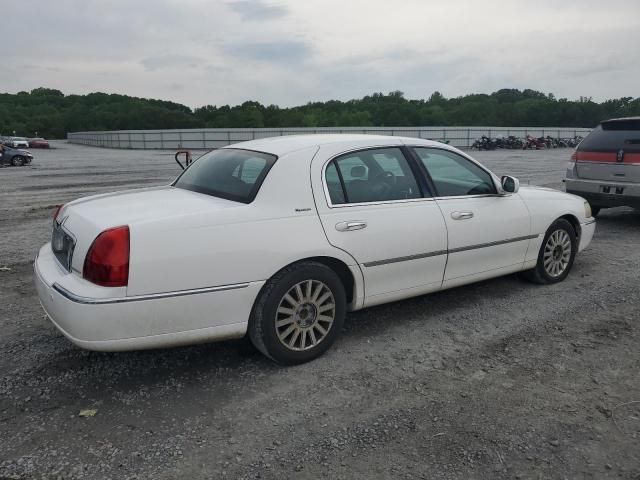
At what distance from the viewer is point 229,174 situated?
13.4ft

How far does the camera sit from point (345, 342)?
13.5 ft

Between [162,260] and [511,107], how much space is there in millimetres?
90025

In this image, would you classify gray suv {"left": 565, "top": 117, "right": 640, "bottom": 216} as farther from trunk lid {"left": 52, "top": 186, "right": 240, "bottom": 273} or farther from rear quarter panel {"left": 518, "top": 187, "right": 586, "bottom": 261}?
trunk lid {"left": 52, "top": 186, "right": 240, "bottom": 273}

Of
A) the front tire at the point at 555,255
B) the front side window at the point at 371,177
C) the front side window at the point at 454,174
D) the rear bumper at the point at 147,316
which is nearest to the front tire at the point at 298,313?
the rear bumper at the point at 147,316

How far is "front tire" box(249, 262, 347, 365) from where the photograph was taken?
11.5 feet

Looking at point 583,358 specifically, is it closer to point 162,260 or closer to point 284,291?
point 284,291

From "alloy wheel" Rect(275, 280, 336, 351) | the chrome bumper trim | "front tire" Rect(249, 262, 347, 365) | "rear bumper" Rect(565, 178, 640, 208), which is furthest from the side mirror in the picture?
"rear bumper" Rect(565, 178, 640, 208)

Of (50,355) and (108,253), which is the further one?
(50,355)

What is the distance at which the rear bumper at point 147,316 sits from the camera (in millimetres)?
3064

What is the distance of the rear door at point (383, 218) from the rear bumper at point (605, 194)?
4991mm

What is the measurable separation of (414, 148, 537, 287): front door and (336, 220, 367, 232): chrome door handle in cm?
84

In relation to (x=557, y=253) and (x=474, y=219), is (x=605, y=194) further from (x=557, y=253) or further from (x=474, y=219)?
(x=474, y=219)

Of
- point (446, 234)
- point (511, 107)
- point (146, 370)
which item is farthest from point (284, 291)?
point (511, 107)

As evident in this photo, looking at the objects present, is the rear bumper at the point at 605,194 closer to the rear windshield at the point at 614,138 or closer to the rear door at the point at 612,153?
the rear door at the point at 612,153
